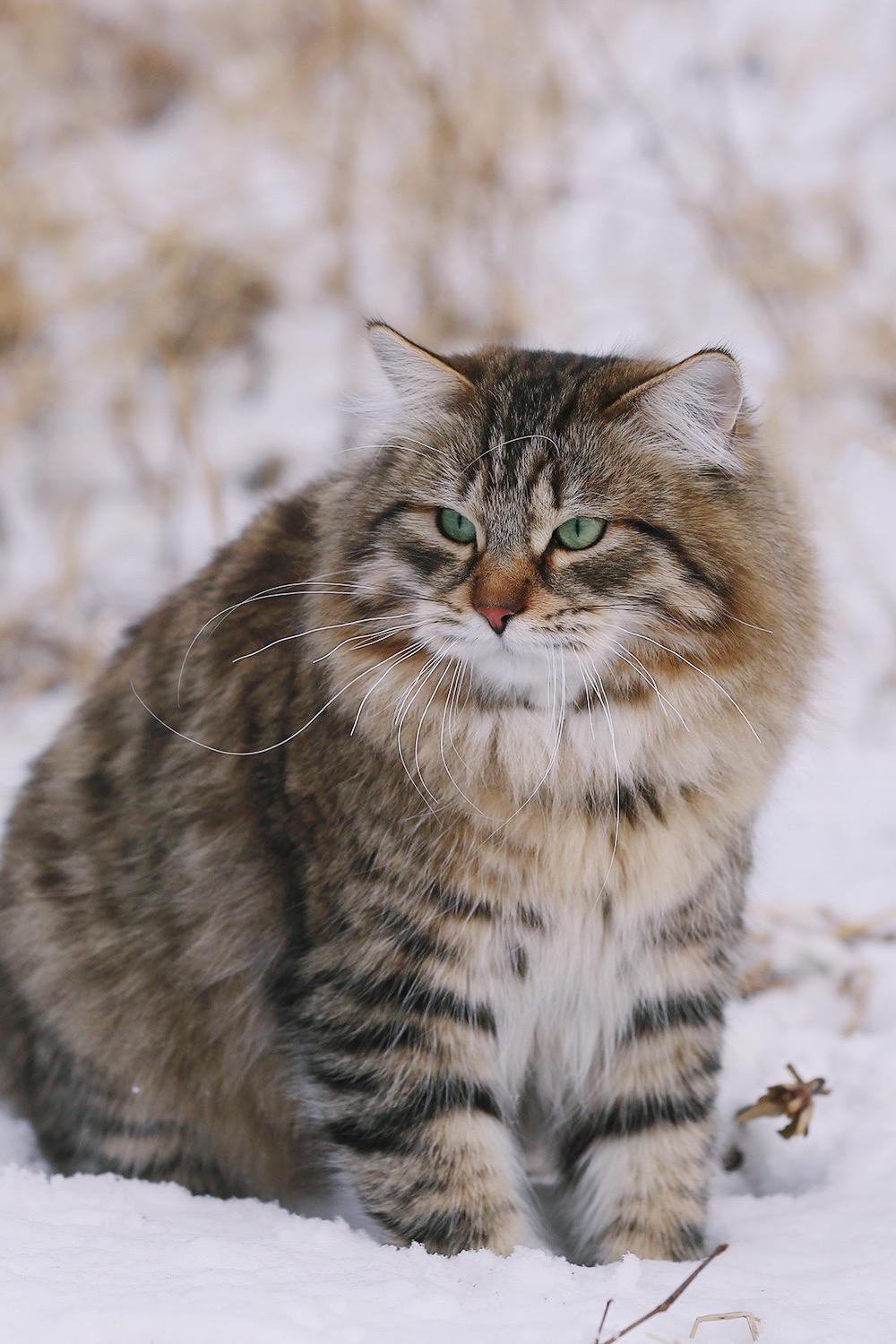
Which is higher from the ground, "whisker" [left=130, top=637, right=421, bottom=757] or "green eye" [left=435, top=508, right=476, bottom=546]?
"green eye" [left=435, top=508, right=476, bottom=546]

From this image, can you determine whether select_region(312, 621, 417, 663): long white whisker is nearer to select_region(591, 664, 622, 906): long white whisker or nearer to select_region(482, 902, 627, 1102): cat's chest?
select_region(591, 664, 622, 906): long white whisker

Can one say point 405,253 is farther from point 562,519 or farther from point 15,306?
point 562,519

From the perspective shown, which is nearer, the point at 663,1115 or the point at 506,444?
the point at 506,444

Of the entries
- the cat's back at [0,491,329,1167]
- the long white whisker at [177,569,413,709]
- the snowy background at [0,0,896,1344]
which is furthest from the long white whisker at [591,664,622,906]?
the snowy background at [0,0,896,1344]

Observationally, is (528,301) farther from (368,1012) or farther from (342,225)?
(368,1012)

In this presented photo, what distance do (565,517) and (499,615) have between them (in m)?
0.17

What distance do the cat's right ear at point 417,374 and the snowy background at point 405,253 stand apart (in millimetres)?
1445

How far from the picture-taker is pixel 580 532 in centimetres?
192

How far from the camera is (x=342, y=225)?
5328mm

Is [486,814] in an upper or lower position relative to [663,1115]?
upper

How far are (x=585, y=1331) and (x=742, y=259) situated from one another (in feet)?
13.2

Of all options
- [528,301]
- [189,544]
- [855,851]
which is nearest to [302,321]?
[528,301]

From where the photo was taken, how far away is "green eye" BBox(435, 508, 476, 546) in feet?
6.48

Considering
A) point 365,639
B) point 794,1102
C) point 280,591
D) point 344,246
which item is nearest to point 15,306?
point 344,246
